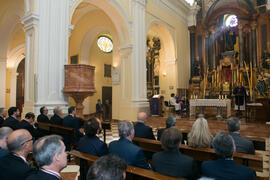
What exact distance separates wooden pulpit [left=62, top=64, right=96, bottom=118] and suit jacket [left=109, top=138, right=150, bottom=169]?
4.16 metres

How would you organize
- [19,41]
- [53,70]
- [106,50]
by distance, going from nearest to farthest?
[53,70] → [19,41] → [106,50]

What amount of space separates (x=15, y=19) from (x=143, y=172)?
10.1 metres

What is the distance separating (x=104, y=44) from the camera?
14852 mm

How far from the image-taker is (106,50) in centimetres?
1495

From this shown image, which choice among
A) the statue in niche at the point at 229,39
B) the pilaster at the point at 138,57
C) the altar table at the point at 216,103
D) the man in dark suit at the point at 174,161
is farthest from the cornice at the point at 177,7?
the man in dark suit at the point at 174,161

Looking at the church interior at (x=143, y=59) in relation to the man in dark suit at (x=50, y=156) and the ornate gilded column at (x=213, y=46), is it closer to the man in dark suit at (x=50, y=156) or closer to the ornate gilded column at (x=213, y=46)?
the ornate gilded column at (x=213, y=46)

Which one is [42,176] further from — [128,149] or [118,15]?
[118,15]

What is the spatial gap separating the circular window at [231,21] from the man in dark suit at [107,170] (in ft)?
52.4

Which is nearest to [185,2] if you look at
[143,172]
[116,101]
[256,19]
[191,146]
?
[256,19]

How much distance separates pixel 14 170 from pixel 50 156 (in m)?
0.44

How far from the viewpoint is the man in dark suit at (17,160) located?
5.74 ft

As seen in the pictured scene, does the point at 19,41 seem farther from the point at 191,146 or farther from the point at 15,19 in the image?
the point at 191,146

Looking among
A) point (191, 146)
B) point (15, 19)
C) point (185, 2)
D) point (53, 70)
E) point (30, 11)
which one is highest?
point (185, 2)

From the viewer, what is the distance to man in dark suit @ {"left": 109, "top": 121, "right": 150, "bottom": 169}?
85.9 inches
